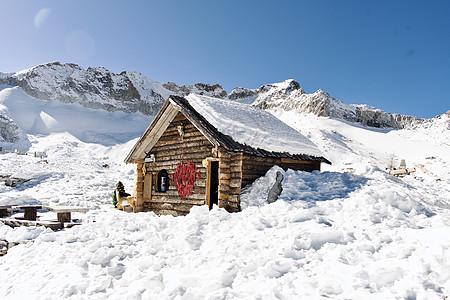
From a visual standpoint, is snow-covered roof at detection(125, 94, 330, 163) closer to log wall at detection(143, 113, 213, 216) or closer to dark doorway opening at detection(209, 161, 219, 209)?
log wall at detection(143, 113, 213, 216)

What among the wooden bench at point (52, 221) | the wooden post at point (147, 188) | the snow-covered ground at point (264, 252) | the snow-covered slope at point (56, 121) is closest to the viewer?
the snow-covered ground at point (264, 252)

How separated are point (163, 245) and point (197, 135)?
5.03 m

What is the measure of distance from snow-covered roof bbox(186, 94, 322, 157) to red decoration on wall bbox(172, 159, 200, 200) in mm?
1858

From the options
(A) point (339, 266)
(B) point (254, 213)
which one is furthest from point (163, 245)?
(A) point (339, 266)

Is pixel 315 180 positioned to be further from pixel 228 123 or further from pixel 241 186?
pixel 228 123

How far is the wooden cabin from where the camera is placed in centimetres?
876

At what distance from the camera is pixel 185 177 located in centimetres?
1039

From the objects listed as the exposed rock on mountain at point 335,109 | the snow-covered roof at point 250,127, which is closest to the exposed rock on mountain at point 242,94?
the exposed rock on mountain at point 335,109

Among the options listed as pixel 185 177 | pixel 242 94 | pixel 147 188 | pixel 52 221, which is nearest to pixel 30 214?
pixel 52 221

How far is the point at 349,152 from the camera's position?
35.2 metres

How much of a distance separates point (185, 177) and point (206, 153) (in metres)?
1.40

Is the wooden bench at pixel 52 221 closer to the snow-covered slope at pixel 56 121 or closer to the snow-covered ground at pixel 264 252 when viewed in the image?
the snow-covered ground at pixel 264 252

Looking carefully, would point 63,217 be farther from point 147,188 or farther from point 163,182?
point 163,182

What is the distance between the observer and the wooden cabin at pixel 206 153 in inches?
345
